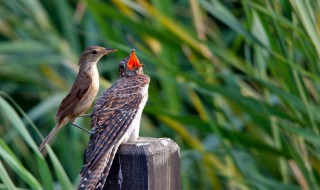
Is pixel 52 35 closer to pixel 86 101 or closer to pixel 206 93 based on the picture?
pixel 206 93

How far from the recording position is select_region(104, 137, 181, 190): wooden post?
244cm

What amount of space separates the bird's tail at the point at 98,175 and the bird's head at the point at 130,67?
0.60 m

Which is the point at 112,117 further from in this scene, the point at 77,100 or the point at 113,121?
the point at 77,100

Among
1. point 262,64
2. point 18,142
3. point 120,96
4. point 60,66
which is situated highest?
point 120,96

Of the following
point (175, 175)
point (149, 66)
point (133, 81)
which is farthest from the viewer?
point (149, 66)

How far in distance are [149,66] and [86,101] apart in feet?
6.62

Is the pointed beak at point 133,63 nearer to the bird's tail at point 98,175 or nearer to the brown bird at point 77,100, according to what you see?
the brown bird at point 77,100

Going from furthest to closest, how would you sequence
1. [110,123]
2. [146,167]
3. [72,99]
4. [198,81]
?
[198,81], [72,99], [110,123], [146,167]

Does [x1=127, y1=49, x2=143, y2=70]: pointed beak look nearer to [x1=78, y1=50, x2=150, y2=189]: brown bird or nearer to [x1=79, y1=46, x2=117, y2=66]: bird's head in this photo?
[x1=78, y1=50, x2=150, y2=189]: brown bird

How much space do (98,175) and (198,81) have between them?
1280 millimetres

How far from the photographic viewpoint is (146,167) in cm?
244

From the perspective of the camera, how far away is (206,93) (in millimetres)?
4129

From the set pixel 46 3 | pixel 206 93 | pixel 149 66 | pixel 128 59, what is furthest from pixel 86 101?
pixel 46 3

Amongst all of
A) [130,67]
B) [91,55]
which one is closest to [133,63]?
[130,67]
